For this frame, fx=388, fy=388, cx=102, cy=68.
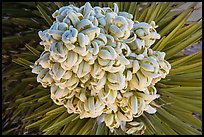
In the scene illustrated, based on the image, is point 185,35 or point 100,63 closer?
point 100,63

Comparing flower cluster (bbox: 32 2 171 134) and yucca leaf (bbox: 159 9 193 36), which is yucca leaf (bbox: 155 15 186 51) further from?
flower cluster (bbox: 32 2 171 134)

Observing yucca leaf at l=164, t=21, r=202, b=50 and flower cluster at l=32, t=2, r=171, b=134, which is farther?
yucca leaf at l=164, t=21, r=202, b=50

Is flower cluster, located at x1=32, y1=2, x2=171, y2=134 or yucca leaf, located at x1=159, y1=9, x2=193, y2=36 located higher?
yucca leaf, located at x1=159, y1=9, x2=193, y2=36

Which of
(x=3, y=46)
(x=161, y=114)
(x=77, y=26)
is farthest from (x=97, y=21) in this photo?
(x=3, y=46)

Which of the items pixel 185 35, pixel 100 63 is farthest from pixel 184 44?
pixel 100 63

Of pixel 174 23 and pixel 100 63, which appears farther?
pixel 174 23

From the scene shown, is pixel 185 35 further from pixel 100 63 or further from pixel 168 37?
pixel 100 63

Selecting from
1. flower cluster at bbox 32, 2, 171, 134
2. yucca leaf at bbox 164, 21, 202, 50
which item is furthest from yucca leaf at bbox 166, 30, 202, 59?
flower cluster at bbox 32, 2, 171, 134

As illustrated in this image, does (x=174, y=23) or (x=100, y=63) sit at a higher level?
(x=174, y=23)
